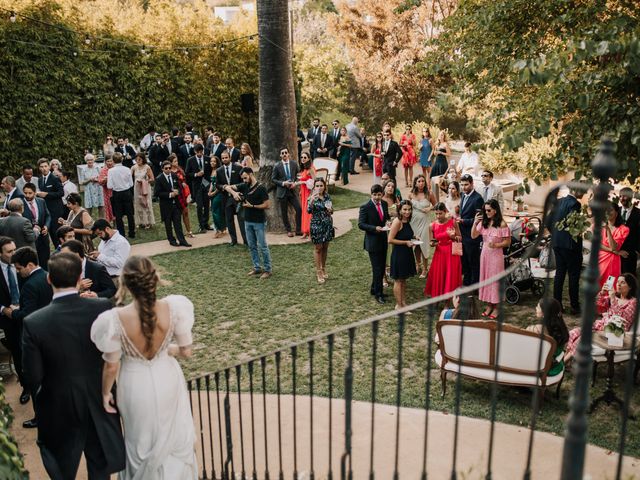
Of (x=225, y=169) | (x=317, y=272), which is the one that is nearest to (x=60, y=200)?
(x=225, y=169)

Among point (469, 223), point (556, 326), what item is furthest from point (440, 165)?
point (556, 326)

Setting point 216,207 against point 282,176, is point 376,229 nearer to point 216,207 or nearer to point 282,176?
point 282,176

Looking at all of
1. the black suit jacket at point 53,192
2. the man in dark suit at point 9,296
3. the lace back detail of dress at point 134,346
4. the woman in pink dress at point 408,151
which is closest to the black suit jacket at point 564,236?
the lace back detail of dress at point 134,346

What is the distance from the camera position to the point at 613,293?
716 centimetres

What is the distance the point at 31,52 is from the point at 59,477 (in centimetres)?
1536

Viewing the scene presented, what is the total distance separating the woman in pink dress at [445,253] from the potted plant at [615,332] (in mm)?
2806

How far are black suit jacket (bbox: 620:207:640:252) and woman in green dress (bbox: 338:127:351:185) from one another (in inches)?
405

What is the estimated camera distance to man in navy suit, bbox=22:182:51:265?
9.62m

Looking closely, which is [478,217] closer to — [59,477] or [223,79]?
[59,477]

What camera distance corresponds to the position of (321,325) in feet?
27.8

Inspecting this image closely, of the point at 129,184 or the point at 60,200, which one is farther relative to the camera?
the point at 129,184

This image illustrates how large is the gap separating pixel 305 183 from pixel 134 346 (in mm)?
9145

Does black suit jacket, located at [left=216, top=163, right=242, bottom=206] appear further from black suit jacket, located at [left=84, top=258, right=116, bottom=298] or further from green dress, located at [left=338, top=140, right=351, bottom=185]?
green dress, located at [left=338, top=140, right=351, bottom=185]

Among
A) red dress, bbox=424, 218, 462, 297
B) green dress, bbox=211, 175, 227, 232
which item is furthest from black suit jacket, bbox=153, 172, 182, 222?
red dress, bbox=424, 218, 462, 297
